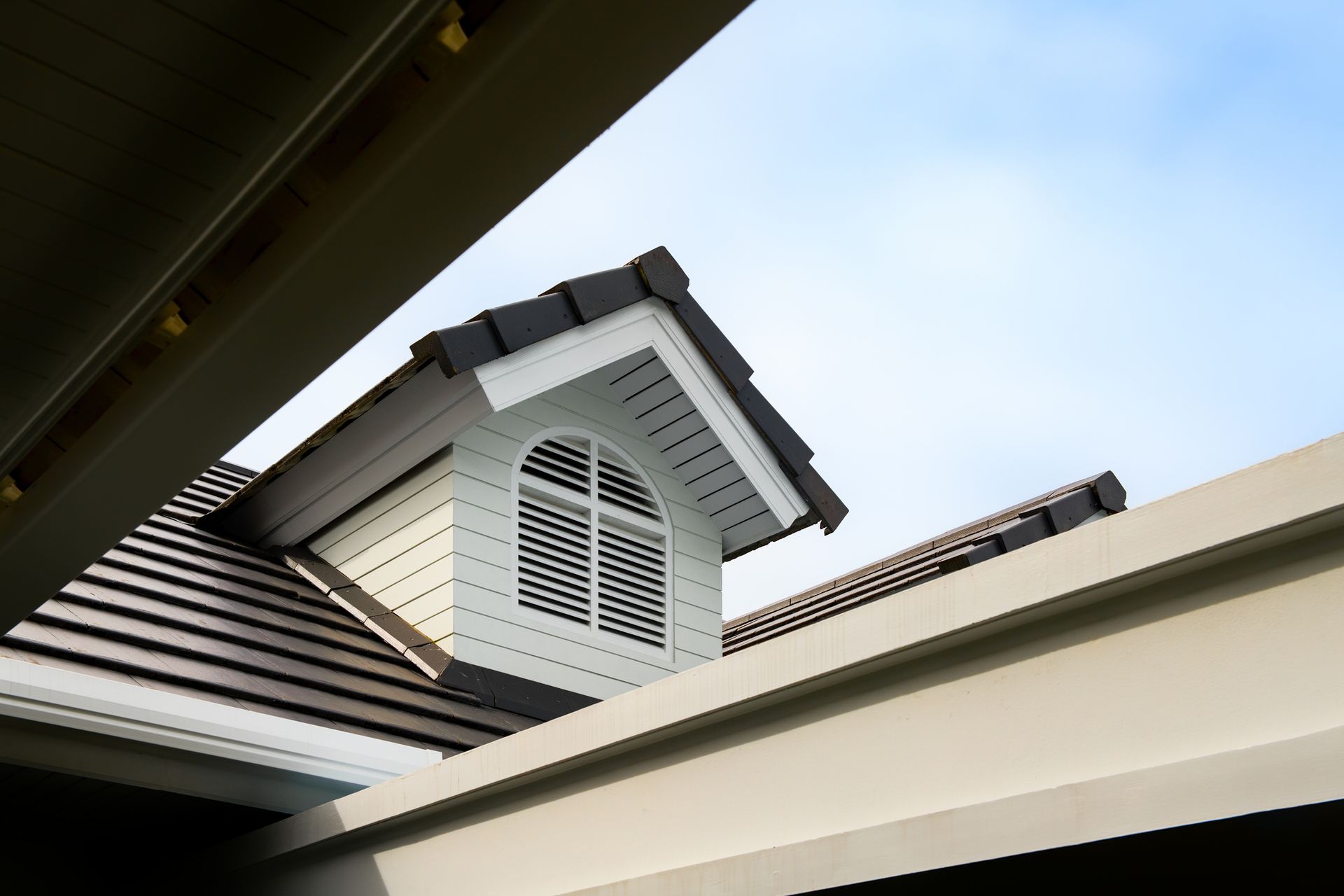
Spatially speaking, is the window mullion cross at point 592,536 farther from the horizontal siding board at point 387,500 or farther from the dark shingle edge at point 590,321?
the horizontal siding board at point 387,500

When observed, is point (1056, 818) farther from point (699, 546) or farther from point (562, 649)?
point (699, 546)

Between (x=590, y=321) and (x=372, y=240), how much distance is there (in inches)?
205

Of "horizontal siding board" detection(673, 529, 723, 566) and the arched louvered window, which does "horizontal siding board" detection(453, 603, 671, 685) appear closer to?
the arched louvered window

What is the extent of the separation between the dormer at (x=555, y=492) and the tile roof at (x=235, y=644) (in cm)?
28

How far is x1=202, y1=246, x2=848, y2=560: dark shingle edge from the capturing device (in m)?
6.87

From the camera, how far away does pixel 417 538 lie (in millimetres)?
7211

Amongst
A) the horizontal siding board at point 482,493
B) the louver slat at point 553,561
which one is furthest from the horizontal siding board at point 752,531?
the horizontal siding board at point 482,493

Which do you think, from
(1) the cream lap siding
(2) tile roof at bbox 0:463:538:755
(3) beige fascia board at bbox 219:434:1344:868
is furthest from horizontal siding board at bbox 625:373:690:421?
(3) beige fascia board at bbox 219:434:1344:868

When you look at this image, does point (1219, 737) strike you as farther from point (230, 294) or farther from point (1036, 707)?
point (230, 294)

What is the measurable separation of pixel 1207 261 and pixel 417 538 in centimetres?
3158

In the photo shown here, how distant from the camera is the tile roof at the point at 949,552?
802 centimetres

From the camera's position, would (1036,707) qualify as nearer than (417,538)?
Yes

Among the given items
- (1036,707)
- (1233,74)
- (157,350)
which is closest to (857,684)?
(1036,707)

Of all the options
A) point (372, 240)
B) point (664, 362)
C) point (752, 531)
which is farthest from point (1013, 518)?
point (372, 240)
